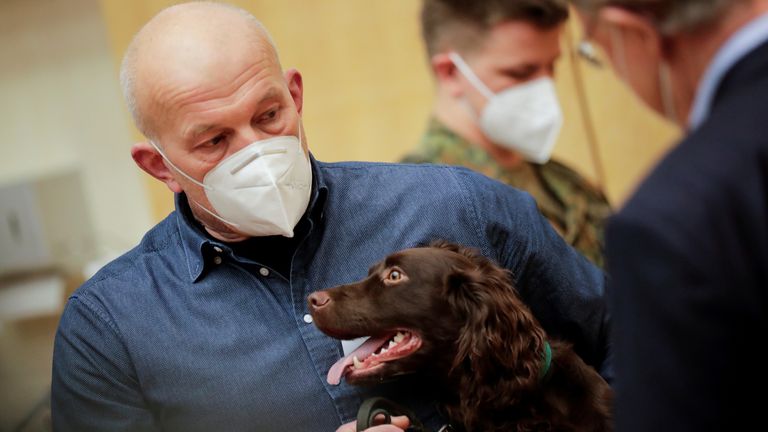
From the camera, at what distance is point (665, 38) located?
3.49 ft

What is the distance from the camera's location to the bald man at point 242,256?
1.59 meters

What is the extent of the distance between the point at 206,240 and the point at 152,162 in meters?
0.20

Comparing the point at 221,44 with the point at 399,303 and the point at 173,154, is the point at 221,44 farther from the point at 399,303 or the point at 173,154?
the point at 399,303

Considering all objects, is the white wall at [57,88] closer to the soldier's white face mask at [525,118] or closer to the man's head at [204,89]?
the soldier's white face mask at [525,118]

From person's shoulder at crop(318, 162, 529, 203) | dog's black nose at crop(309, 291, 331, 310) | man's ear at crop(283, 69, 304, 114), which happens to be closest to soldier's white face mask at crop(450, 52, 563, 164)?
person's shoulder at crop(318, 162, 529, 203)

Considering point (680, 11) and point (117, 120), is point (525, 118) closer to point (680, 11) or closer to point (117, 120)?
point (680, 11)

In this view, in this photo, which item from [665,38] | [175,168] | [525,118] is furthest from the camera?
[525,118]

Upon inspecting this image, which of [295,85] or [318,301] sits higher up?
[295,85]

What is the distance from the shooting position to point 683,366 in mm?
963

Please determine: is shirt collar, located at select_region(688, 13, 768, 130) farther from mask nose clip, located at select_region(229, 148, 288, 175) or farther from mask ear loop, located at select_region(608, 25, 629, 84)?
mask nose clip, located at select_region(229, 148, 288, 175)

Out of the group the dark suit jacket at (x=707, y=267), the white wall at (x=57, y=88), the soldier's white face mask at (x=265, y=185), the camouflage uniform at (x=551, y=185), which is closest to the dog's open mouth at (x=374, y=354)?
the soldier's white face mask at (x=265, y=185)

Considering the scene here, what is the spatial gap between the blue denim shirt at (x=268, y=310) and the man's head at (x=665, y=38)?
63 cm

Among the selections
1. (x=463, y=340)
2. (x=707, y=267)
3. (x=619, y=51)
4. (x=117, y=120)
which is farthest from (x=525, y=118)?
(x=117, y=120)

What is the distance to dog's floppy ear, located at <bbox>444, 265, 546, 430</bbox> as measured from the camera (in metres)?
1.57
